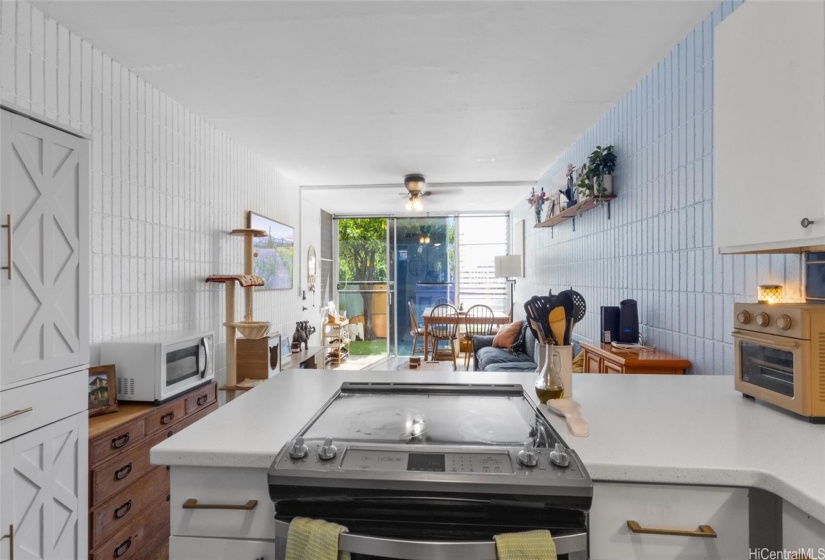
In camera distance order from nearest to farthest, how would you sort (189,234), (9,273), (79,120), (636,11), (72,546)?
(9,273)
(72,546)
(636,11)
(79,120)
(189,234)

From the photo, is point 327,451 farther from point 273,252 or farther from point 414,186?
point 414,186

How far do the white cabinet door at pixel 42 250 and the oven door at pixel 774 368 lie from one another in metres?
2.30

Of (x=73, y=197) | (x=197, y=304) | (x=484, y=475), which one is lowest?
(x=484, y=475)

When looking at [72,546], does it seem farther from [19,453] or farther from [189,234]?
[189,234]

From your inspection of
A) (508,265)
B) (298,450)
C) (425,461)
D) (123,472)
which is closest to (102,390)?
(123,472)

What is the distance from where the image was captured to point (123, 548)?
6.06 ft

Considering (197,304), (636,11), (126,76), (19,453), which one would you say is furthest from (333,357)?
(636,11)

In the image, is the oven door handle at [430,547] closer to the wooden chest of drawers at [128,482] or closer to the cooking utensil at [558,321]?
the cooking utensil at [558,321]

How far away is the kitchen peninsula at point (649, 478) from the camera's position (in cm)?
81

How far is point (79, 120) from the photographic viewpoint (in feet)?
6.73

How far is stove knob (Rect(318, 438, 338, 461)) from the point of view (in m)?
0.85

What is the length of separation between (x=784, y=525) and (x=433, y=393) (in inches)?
33.8

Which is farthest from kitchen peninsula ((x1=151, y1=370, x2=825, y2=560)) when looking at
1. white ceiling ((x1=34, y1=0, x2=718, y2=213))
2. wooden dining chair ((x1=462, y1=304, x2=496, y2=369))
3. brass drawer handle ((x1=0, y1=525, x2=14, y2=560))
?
wooden dining chair ((x1=462, y1=304, x2=496, y2=369))

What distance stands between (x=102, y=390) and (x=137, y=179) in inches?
48.7
